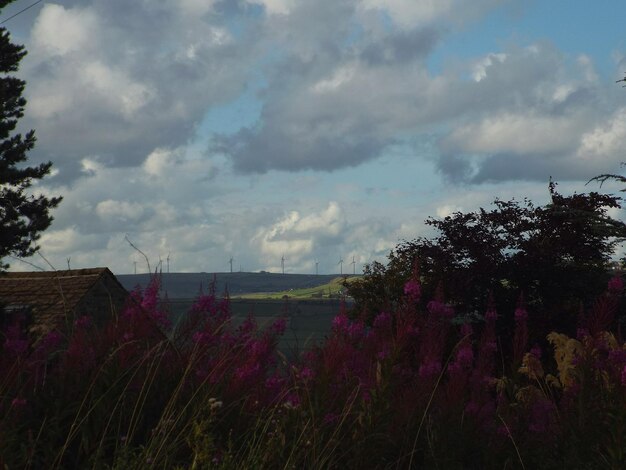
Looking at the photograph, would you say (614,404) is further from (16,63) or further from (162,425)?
(16,63)

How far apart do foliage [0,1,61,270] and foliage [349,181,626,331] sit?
10.7 metres

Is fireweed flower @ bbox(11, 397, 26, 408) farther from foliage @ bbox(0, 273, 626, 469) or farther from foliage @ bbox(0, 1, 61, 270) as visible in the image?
foliage @ bbox(0, 1, 61, 270)

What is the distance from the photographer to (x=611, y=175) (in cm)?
2569

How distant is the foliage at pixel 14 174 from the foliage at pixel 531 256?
35.3 ft

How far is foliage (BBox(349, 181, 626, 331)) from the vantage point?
923 inches

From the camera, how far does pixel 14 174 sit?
26.1 metres

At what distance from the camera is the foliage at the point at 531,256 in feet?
76.9

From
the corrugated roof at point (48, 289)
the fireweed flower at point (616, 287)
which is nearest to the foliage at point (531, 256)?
the corrugated roof at point (48, 289)

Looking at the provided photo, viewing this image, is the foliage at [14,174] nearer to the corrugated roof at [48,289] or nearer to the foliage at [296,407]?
the corrugated roof at [48,289]

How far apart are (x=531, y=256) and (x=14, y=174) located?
15.9 metres

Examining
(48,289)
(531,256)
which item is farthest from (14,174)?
(531,256)

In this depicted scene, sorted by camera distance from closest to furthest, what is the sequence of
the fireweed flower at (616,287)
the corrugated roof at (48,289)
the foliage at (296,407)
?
the foliage at (296,407) → the fireweed flower at (616,287) → the corrugated roof at (48,289)

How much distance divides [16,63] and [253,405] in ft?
74.1

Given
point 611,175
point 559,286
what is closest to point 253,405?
point 559,286
